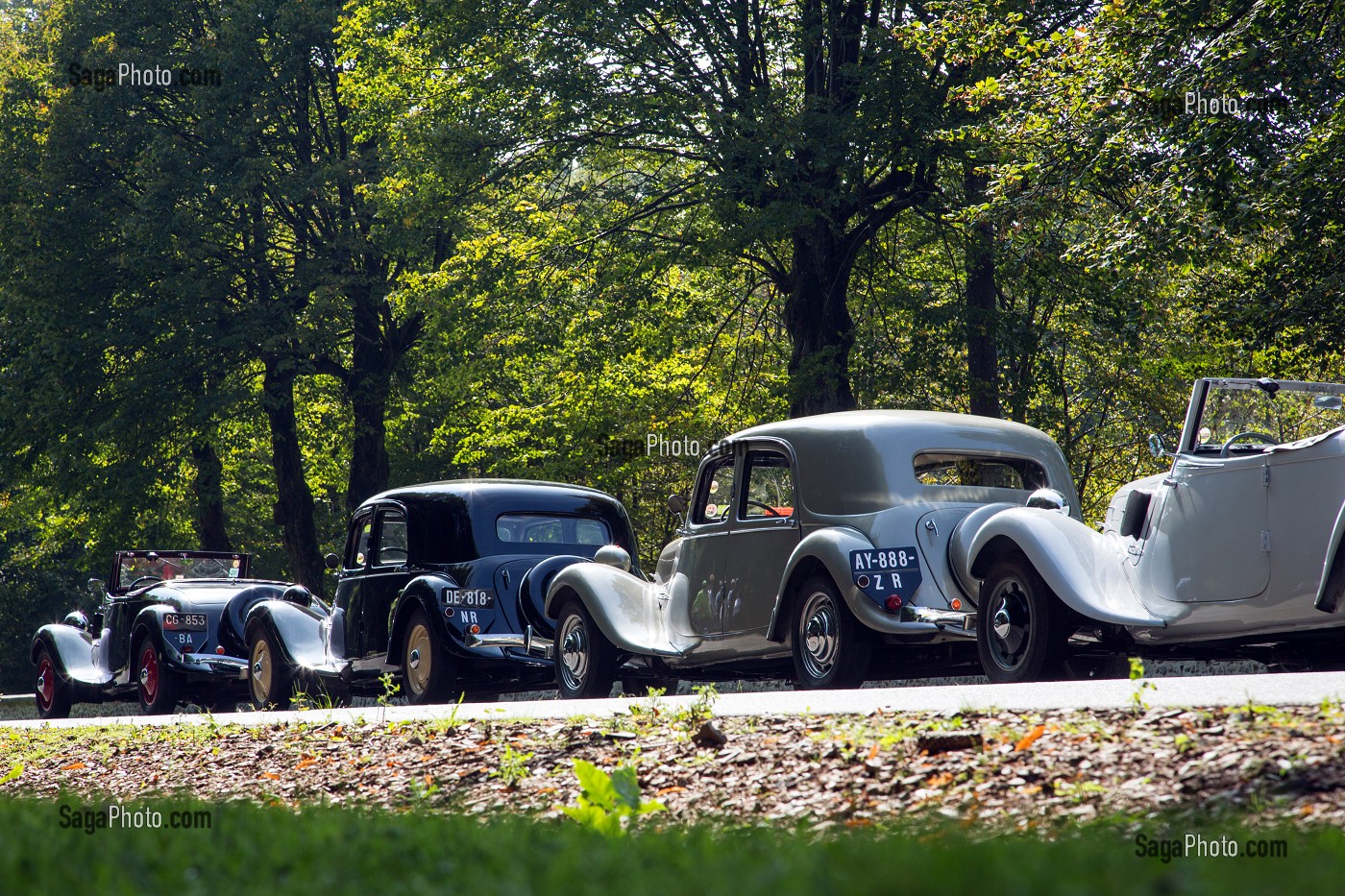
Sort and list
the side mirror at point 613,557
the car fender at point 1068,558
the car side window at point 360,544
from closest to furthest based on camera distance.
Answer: the car fender at point 1068,558 → the side mirror at point 613,557 → the car side window at point 360,544

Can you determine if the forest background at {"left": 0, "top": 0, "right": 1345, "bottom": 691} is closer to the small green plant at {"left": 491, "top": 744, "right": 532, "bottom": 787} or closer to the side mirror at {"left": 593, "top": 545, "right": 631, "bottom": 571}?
the side mirror at {"left": 593, "top": 545, "right": 631, "bottom": 571}

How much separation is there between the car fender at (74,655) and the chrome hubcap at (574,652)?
7.85 meters

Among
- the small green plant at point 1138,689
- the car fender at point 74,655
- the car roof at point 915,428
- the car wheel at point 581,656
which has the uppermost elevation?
the car roof at point 915,428

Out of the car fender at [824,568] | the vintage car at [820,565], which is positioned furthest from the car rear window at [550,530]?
the car fender at [824,568]

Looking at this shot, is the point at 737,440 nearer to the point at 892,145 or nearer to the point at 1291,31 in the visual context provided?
the point at 1291,31

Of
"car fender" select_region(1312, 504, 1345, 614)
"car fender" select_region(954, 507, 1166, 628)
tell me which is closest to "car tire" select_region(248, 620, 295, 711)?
"car fender" select_region(954, 507, 1166, 628)

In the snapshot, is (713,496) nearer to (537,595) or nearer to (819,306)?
(537,595)

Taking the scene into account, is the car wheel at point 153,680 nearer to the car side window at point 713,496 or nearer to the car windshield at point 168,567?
the car windshield at point 168,567

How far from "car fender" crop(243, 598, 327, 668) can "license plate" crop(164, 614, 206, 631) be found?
51.5 inches

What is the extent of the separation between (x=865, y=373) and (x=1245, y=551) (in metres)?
14.1

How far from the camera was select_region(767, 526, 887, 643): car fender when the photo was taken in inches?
339

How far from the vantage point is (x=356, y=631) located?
13.2m

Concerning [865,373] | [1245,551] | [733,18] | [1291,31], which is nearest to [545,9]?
[733,18]

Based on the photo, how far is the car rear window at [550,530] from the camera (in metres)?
12.9
